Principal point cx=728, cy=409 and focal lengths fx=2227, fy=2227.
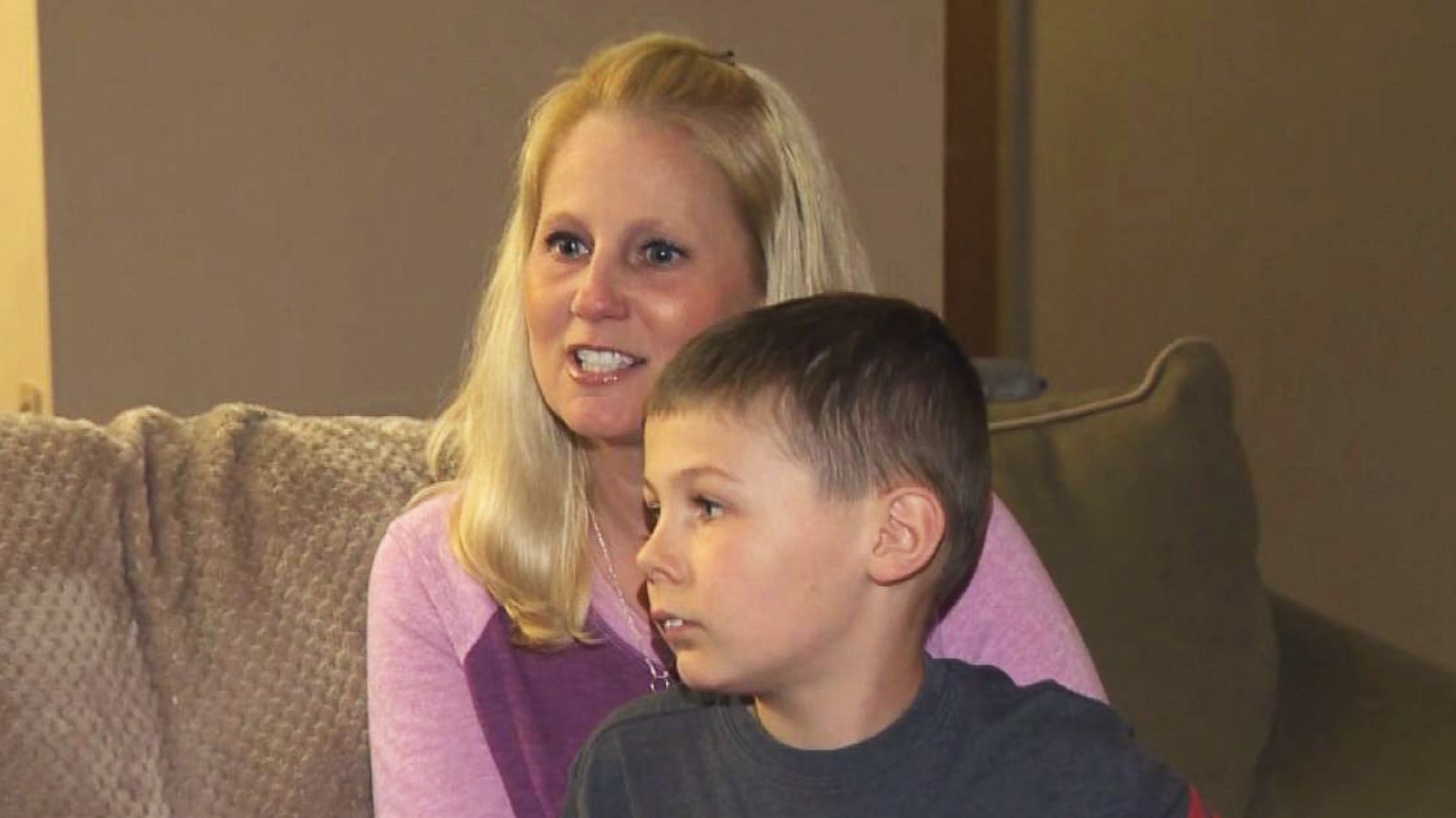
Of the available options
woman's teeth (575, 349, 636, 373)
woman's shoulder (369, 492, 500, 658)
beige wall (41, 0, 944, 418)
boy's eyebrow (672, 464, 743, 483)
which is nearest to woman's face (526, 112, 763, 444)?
woman's teeth (575, 349, 636, 373)

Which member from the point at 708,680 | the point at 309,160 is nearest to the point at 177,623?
the point at 708,680

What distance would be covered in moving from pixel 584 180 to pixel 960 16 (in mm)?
3322

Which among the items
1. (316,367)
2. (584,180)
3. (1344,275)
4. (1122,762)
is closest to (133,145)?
(316,367)

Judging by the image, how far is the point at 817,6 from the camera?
310 cm

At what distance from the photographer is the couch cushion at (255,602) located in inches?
66.7

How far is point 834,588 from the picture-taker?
136 centimetres

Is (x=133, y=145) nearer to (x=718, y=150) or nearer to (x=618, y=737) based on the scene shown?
(x=718, y=150)

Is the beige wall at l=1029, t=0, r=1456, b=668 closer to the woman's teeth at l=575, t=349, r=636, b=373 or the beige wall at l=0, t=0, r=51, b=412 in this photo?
the beige wall at l=0, t=0, r=51, b=412

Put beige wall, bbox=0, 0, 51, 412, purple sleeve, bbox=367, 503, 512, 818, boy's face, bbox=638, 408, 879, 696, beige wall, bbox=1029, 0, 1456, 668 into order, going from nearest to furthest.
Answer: boy's face, bbox=638, 408, 879, 696 → purple sleeve, bbox=367, 503, 512, 818 → beige wall, bbox=0, 0, 51, 412 → beige wall, bbox=1029, 0, 1456, 668

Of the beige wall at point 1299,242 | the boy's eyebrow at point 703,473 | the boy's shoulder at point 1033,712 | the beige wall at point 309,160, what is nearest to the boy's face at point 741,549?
the boy's eyebrow at point 703,473

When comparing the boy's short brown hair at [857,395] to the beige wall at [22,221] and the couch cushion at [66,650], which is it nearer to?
the couch cushion at [66,650]

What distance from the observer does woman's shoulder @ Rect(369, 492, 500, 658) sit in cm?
163

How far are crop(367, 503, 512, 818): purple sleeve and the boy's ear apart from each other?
0.39 m

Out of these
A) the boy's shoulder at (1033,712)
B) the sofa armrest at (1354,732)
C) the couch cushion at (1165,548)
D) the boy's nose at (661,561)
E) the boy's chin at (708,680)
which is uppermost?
the boy's nose at (661,561)
